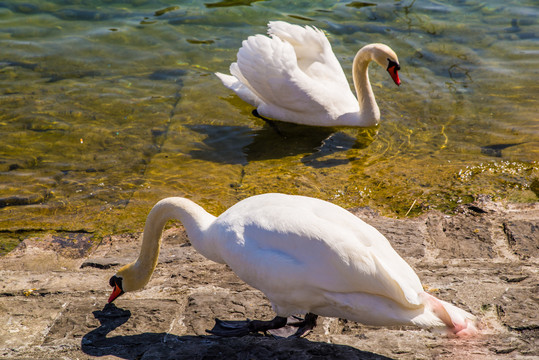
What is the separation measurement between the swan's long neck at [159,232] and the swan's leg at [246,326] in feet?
1.48

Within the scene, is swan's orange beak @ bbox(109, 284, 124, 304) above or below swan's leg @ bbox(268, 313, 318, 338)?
above

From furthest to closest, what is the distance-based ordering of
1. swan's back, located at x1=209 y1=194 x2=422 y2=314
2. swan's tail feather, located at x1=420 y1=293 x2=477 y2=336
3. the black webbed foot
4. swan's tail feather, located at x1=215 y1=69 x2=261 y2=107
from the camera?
swan's tail feather, located at x1=215 y1=69 x2=261 y2=107 → the black webbed foot → swan's back, located at x1=209 y1=194 x2=422 y2=314 → swan's tail feather, located at x1=420 y1=293 x2=477 y2=336

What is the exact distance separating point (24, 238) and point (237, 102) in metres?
3.66

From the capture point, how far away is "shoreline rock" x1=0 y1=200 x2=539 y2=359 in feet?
10.3

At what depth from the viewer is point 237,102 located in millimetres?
7746

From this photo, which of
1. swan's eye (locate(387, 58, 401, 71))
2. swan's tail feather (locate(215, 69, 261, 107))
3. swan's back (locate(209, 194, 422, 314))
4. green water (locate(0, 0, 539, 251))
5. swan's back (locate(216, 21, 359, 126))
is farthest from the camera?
swan's tail feather (locate(215, 69, 261, 107))

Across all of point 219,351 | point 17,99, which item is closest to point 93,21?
point 17,99

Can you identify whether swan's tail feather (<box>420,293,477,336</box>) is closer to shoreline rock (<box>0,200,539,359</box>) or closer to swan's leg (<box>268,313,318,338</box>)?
shoreline rock (<box>0,200,539,359</box>)

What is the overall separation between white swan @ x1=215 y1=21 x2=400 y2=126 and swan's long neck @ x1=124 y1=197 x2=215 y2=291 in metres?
3.31

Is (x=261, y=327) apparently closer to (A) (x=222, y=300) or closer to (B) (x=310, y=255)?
(A) (x=222, y=300)

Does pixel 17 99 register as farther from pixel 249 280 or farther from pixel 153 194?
pixel 249 280

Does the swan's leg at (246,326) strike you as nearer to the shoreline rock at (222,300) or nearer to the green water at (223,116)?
the shoreline rock at (222,300)

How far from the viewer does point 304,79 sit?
22.5 feet

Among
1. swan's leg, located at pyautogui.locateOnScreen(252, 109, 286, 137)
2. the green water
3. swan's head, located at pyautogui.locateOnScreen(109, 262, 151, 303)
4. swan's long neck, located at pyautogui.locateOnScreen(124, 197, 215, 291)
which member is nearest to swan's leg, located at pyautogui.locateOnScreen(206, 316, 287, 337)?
swan's long neck, located at pyautogui.locateOnScreen(124, 197, 215, 291)
